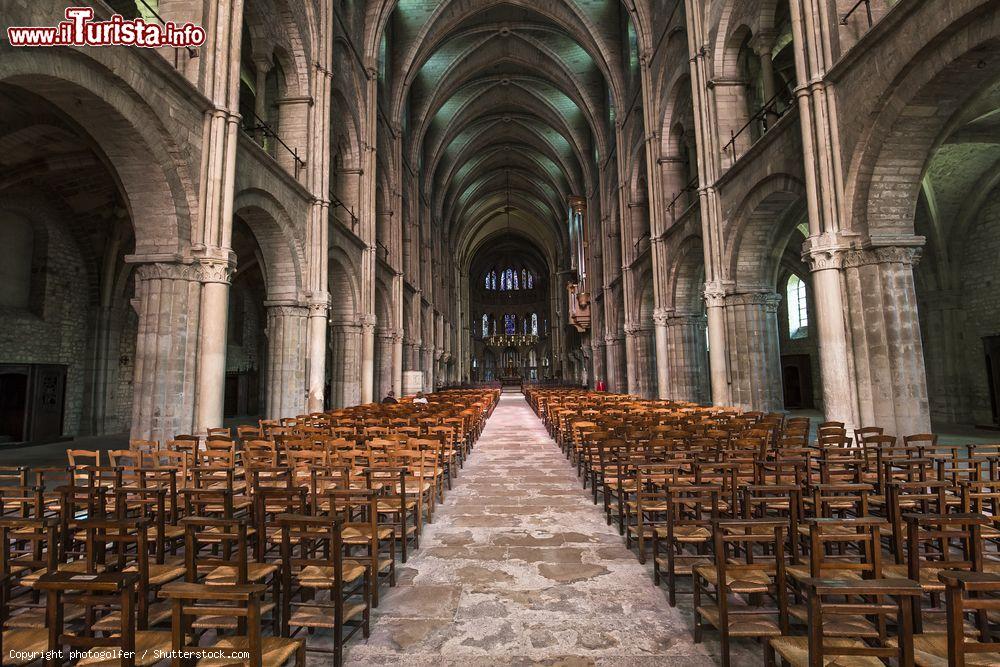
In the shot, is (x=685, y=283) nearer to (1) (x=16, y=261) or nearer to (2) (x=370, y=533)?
(2) (x=370, y=533)

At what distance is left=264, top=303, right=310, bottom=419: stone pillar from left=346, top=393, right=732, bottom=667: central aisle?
8533 millimetres

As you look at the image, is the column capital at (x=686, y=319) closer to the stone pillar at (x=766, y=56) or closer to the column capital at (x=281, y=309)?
the stone pillar at (x=766, y=56)

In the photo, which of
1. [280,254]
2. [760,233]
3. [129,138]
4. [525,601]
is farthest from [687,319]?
[129,138]

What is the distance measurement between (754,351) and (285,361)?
1240 centimetres

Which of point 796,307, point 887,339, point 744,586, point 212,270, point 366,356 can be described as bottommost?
point 744,586

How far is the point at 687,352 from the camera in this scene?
1806 centimetres

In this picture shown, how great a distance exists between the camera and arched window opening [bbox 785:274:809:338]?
2114 centimetres

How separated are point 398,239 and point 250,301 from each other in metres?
7.43

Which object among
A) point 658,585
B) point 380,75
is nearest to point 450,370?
point 380,75

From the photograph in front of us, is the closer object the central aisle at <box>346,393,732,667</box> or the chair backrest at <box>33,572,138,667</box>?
the chair backrest at <box>33,572,138,667</box>

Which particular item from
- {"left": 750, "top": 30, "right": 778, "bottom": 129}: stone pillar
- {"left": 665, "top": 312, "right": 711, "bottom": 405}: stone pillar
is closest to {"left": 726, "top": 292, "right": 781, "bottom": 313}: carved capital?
{"left": 750, "top": 30, "right": 778, "bottom": 129}: stone pillar

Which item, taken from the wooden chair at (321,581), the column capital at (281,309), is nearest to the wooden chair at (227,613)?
the wooden chair at (321,581)

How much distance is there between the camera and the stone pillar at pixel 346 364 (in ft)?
57.9

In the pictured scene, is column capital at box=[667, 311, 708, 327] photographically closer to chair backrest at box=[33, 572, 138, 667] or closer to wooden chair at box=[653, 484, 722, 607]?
wooden chair at box=[653, 484, 722, 607]
